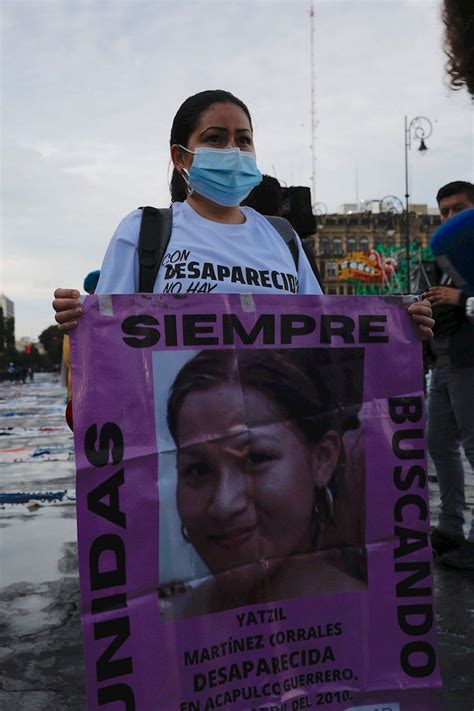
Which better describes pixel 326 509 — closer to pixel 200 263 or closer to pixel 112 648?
pixel 112 648

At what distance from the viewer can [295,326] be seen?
204 centimetres

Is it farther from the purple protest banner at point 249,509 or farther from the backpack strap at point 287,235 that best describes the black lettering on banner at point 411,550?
the backpack strap at point 287,235

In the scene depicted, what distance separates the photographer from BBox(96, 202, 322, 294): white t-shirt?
216cm

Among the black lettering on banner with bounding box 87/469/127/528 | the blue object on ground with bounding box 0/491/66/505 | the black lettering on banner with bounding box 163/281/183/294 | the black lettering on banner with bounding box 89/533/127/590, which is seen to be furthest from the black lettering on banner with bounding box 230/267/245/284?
the blue object on ground with bounding box 0/491/66/505

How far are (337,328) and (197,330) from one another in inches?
14.7

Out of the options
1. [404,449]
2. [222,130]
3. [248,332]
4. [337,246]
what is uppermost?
[337,246]

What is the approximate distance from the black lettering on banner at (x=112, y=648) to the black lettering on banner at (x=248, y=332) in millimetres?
699

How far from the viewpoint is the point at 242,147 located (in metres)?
2.42

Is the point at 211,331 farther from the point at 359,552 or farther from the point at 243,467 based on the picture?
the point at 359,552

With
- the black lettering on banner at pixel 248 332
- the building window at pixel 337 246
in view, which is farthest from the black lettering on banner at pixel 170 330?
the building window at pixel 337 246

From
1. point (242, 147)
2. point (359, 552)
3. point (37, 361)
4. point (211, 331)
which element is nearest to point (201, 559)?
point (359, 552)

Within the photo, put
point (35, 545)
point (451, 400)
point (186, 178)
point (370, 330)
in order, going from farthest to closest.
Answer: point (35, 545), point (451, 400), point (186, 178), point (370, 330)

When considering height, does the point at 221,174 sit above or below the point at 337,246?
below

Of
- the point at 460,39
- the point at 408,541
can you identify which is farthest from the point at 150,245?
the point at 408,541
